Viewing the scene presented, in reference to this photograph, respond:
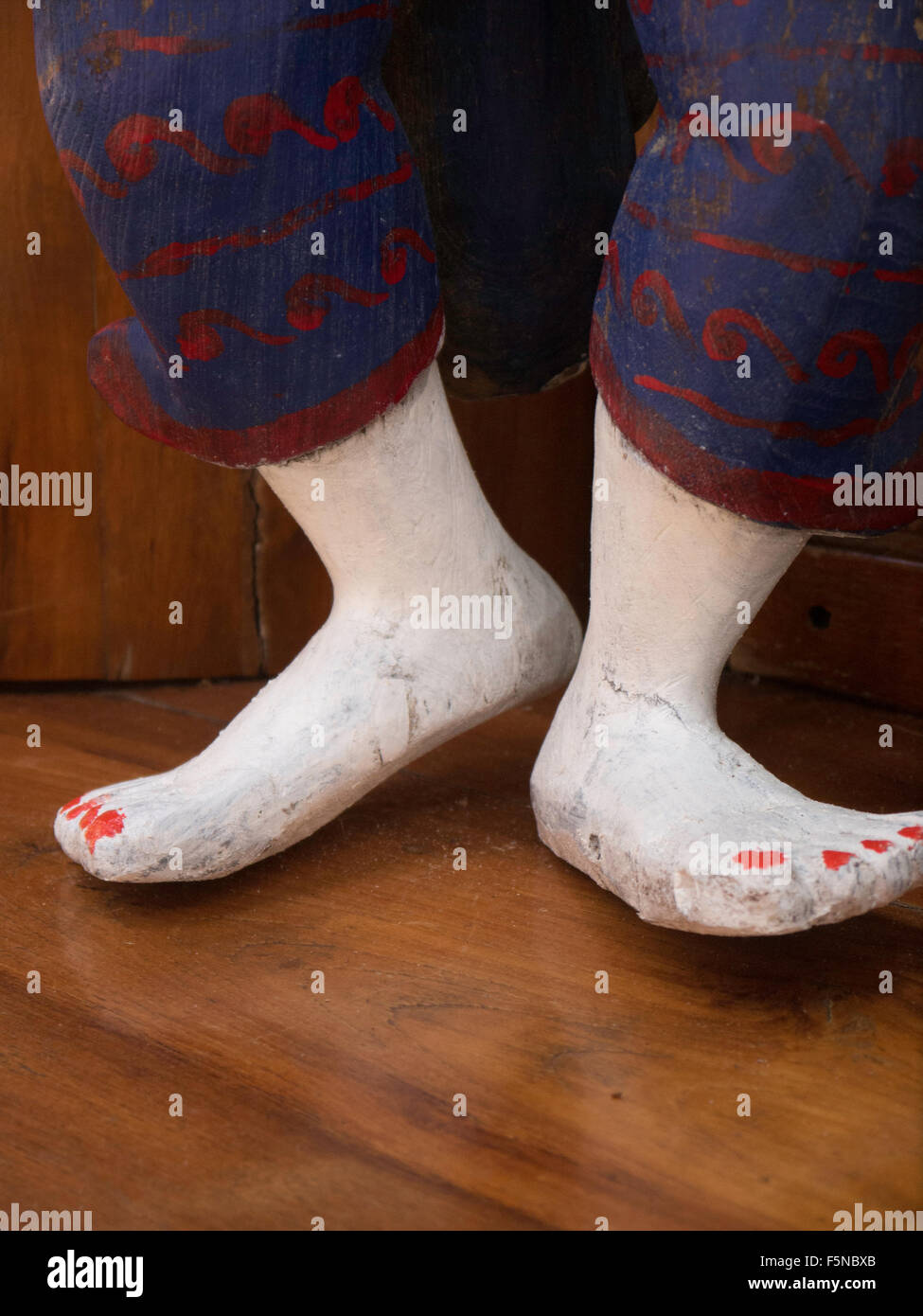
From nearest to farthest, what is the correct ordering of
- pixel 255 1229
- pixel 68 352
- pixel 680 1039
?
pixel 255 1229
pixel 680 1039
pixel 68 352

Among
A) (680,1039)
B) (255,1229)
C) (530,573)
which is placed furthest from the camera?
(530,573)

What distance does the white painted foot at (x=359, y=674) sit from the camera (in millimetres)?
784

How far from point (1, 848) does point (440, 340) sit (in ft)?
1.44

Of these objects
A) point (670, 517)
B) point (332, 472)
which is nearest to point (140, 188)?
point (332, 472)

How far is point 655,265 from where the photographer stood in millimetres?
655

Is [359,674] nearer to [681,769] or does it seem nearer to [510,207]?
[681,769]

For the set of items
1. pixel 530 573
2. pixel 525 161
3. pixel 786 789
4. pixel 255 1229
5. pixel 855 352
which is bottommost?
pixel 255 1229

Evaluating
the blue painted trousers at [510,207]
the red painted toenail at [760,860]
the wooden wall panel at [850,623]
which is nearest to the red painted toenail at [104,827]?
the blue painted trousers at [510,207]

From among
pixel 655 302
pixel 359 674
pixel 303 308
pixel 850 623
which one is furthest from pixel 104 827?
pixel 850 623

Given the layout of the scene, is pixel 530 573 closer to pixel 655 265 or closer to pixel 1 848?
pixel 655 265

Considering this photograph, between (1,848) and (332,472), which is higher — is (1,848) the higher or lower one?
the lower one

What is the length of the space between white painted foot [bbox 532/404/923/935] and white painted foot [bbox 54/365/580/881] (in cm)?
8

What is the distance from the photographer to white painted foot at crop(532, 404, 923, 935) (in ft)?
2.11

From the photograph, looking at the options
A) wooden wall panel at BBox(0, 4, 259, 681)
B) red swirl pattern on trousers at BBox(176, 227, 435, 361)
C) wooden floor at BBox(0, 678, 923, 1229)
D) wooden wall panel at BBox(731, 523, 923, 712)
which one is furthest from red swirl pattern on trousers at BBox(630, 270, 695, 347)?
wooden wall panel at BBox(0, 4, 259, 681)
